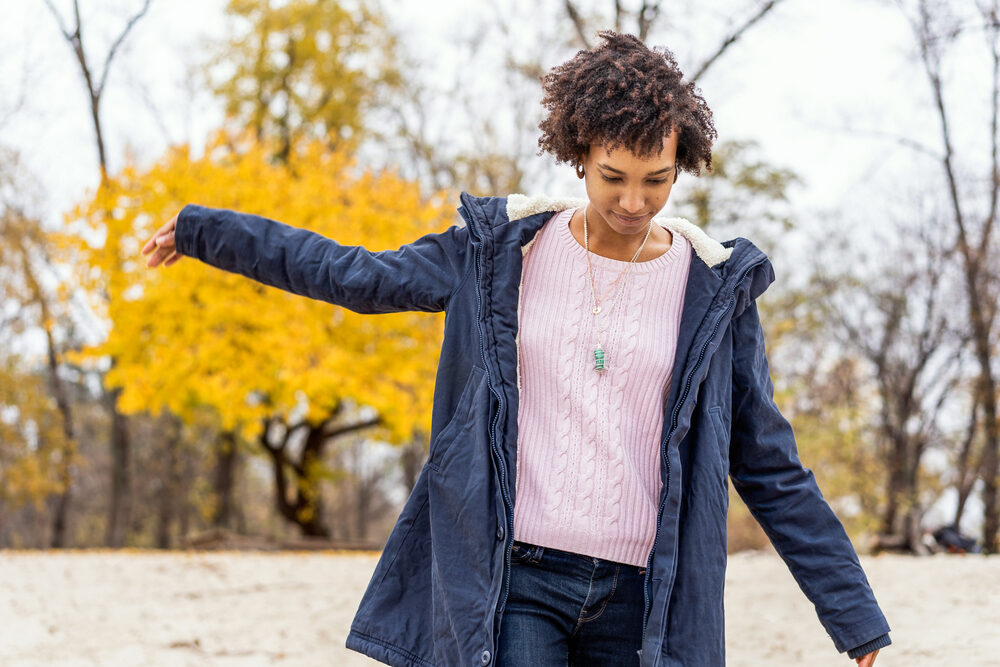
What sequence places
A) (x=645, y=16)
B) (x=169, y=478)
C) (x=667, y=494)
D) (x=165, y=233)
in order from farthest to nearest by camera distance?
(x=169, y=478) < (x=645, y=16) < (x=165, y=233) < (x=667, y=494)

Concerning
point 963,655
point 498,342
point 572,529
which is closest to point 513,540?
point 572,529

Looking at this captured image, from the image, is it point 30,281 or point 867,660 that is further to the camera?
point 30,281

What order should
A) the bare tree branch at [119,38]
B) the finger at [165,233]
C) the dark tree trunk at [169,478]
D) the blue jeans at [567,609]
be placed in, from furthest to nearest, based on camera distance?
1. the dark tree trunk at [169,478]
2. the bare tree branch at [119,38]
3. the finger at [165,233]
4. the blue jeans at [567,609]

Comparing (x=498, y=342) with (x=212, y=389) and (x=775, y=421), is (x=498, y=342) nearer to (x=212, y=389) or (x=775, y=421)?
(x=775, y=421)

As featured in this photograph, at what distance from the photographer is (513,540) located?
1.76 metres

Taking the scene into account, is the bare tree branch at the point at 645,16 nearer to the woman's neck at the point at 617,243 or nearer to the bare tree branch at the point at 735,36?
the bare tree branch at the point at 735,36

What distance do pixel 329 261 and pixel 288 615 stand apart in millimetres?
4980

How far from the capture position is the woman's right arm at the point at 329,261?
1928mm

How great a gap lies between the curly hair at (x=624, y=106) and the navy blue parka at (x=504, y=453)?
0.56 ft

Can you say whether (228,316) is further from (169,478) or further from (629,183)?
(169,478)

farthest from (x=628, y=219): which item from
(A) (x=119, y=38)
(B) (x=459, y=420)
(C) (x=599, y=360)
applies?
(A) (x=119, y=38)

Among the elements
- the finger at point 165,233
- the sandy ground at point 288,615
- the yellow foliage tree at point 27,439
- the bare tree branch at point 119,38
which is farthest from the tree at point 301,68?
the finger at point 165,233

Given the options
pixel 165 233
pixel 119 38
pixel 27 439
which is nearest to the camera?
pixel 165 233

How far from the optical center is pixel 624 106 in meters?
1.81
